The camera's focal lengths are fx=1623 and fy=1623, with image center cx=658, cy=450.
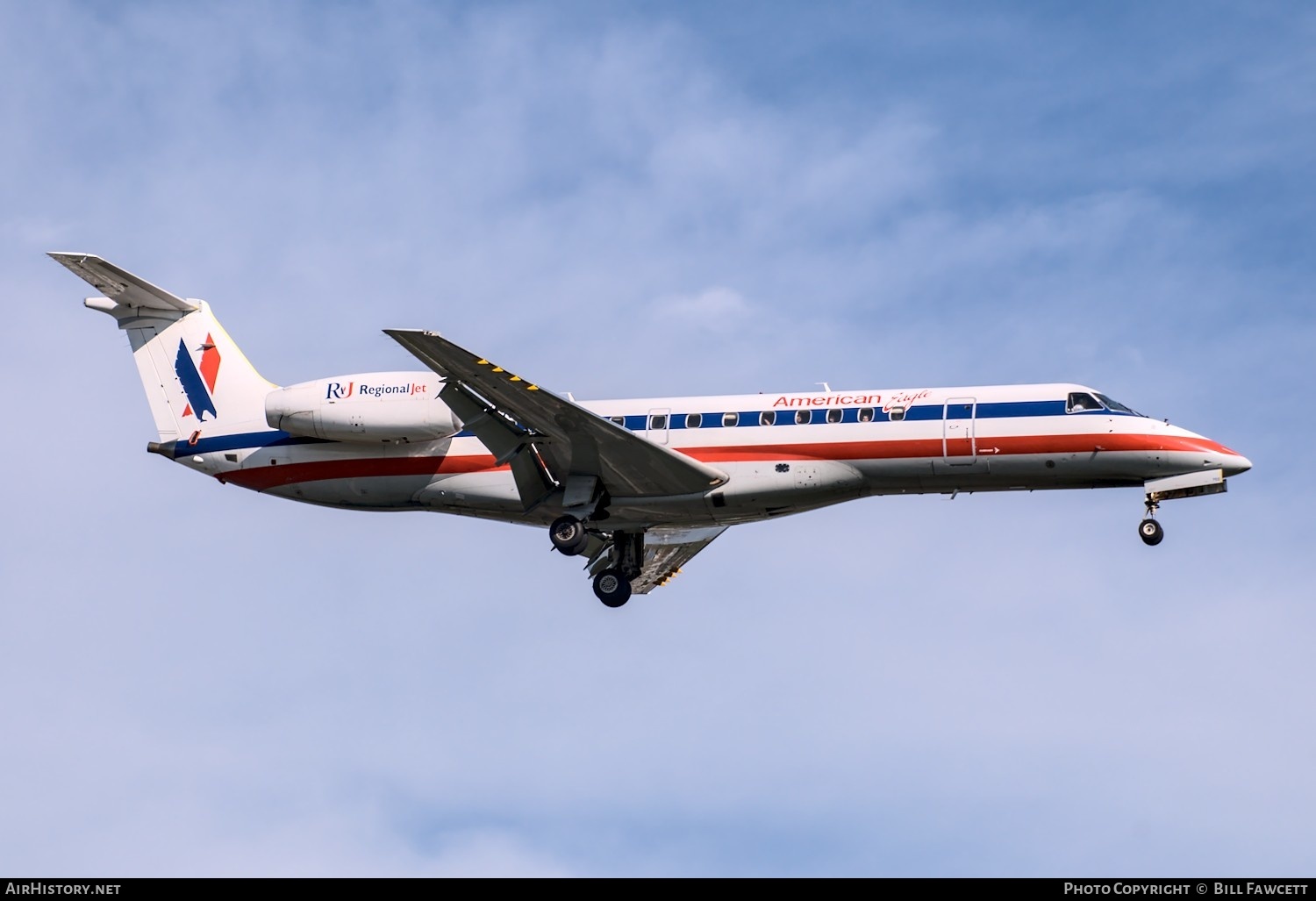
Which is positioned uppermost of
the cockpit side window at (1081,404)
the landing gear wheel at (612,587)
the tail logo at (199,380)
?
the tail logo at (199,380)

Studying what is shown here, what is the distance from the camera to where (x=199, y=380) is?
3359 centimetres

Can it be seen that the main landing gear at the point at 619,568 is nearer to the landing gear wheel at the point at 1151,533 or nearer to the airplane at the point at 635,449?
the airplane at the point at 635,449

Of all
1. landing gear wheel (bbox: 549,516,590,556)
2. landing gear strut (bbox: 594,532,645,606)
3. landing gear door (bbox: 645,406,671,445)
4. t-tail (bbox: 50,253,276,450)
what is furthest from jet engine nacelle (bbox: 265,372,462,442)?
landing gear strut (bbox: 594,532,645,606)

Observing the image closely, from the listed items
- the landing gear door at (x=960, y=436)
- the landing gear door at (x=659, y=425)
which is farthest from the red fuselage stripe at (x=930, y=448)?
the landing gear door at (x=659, y=425)

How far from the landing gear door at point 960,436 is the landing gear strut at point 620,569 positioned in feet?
22.5

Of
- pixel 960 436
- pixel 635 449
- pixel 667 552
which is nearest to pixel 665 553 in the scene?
pixel 667 552

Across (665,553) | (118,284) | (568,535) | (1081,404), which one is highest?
(118,284)

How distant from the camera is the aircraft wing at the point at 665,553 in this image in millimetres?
33750

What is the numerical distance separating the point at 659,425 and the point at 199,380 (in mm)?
9911

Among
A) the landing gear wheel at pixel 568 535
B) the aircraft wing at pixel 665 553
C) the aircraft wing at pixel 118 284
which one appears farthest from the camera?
the aircraft wing at pixel 665 553

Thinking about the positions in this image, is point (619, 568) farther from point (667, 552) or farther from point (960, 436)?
point (960, 436)

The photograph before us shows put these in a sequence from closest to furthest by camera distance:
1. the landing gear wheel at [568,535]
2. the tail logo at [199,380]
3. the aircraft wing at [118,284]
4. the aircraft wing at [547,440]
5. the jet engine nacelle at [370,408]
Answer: the aircraft wing at [547,440], the landing gear wheel at [568,535], the jet engine nacelle at [370,408], the aircraft wing at [118,284], the tail logo at [199,380]

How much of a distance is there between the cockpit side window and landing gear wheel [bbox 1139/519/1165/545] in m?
2.28
